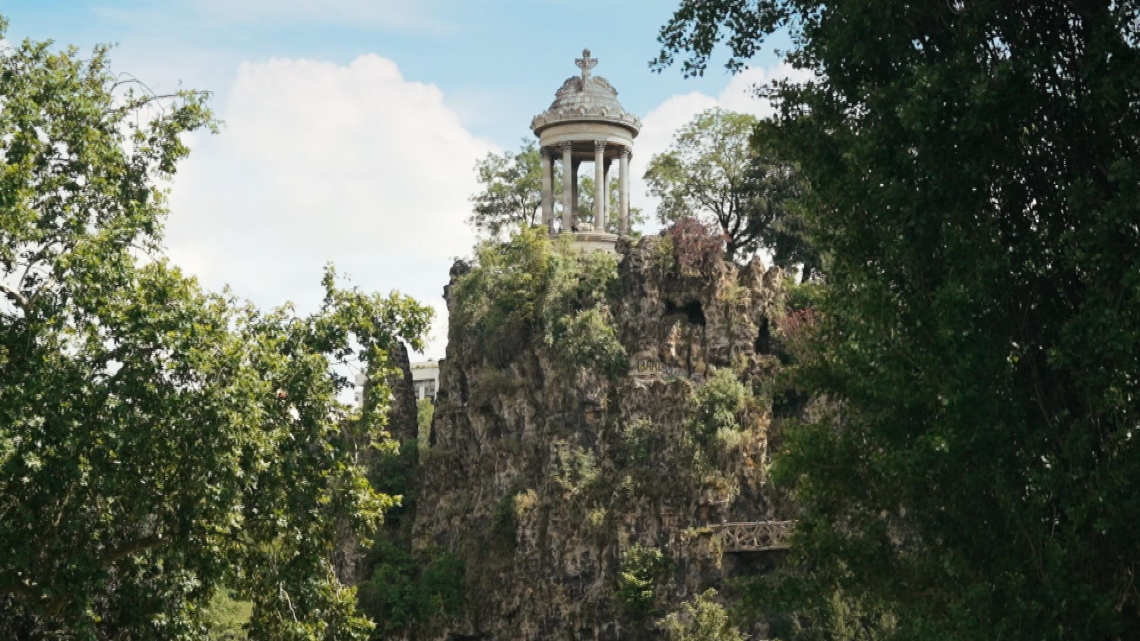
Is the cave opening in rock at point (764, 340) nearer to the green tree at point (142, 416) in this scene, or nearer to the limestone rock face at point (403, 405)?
the limestone rock face at point (403, 405)

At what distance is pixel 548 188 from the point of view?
53.5 meters

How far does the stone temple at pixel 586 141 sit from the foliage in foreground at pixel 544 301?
6.73 ft

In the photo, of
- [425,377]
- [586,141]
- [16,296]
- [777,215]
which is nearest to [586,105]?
[586,141]

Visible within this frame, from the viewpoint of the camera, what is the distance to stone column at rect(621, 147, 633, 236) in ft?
174

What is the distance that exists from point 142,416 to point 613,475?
25166 mm

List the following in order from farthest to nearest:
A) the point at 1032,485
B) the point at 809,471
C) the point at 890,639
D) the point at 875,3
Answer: the point at 809,471 < the point at 890,639 < the point at 875,3 < the point at 1032,485

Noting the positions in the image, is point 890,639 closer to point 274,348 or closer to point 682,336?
point 274,348

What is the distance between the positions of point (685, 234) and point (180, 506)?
1062 inches

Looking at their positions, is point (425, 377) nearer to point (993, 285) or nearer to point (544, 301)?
point (544, 301)

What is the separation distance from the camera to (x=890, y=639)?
20.5 m

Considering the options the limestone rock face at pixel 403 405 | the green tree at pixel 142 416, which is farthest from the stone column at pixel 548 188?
the green tree at pixel 142 416

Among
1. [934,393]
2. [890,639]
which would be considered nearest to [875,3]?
[934,393]

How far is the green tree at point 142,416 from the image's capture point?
72.4 ft

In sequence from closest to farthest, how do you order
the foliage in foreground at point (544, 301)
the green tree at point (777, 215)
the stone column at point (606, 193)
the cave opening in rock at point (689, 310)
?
the cave opening in rock at point (689, 310), the foliage in foreground at point (544, 301), the green tree at point (777, 215), the stone column at point (606, 193)
